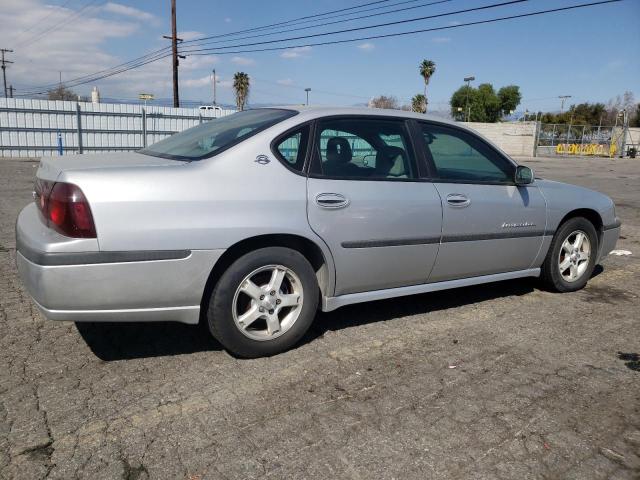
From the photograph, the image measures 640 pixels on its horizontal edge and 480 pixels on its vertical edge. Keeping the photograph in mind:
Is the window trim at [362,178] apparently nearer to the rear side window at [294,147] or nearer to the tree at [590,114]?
the rear side window at [294,147]

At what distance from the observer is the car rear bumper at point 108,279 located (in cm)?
283

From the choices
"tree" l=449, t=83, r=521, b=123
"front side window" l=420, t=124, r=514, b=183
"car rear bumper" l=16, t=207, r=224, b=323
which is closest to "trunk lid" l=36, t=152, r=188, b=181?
"car rear bumper" l=16, t=207, r=224, b=323

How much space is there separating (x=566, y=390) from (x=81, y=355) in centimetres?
291

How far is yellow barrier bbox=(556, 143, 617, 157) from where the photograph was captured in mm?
41562

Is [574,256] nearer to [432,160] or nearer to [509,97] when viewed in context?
[432,160]

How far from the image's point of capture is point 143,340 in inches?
145

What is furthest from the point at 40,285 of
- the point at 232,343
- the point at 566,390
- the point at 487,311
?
the point at 487,311

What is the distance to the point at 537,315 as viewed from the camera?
4.42 metres

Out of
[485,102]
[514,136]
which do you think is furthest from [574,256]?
[485,102]

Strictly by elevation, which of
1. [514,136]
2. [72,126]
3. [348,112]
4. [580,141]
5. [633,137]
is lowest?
[348,112]

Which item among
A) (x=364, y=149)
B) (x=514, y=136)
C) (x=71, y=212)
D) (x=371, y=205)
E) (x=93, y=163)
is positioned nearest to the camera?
(x=71, y=212)

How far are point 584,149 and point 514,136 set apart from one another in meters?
6.44

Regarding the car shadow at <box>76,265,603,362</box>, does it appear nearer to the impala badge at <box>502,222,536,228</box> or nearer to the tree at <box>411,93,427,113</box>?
the impala badge at <box>502,222,536,228</box>

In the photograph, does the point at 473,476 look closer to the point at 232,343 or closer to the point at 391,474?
the point at 391,474
